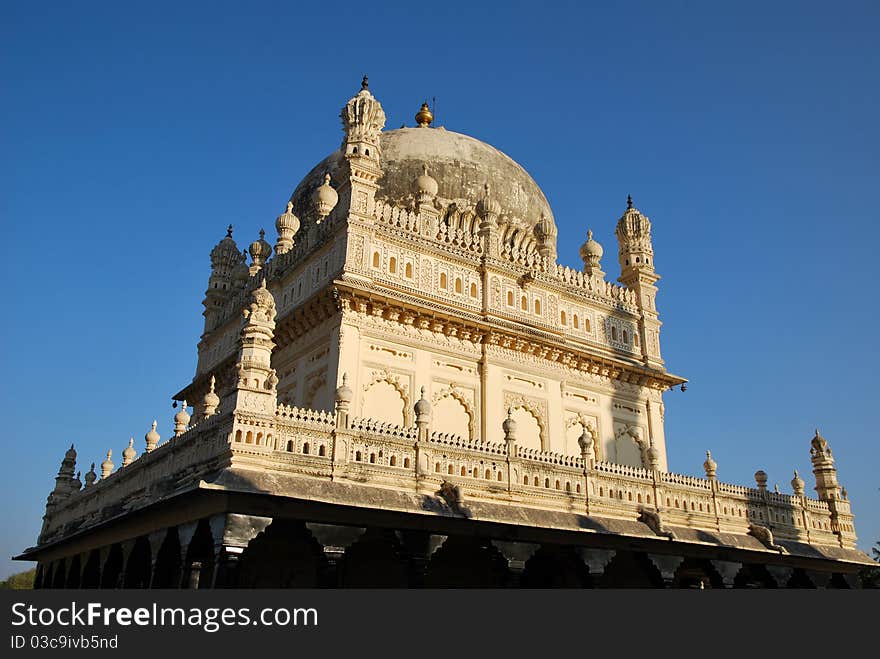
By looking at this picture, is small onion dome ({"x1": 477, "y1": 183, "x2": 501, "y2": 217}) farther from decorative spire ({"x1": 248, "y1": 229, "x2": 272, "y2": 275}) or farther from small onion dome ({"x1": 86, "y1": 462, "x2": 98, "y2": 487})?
small onion dome ({"x1": 86, "y1": 462, "x2": 98, "y2": 487})

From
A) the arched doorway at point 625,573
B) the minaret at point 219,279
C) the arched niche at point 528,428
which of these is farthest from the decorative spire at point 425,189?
the arched doorway at point 625,573

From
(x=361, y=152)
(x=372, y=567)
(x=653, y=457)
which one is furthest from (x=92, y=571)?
(x=653, y=457)

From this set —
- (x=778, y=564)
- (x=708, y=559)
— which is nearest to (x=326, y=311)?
(x=708, y=559)

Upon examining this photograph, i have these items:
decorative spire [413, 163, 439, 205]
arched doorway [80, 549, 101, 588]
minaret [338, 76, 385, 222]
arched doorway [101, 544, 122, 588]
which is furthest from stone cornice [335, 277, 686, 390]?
arched doorway [80, 549, 101, 588]

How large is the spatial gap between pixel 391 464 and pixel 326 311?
5111 millimetres

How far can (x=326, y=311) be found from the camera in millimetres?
16891

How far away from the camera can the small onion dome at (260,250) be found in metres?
22.6

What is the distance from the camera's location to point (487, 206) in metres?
20.3

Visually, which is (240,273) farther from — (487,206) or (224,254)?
(487,206)

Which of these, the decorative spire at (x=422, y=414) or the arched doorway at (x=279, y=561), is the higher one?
the decorative spire at (x=422, y=414)

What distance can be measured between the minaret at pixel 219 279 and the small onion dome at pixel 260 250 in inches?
Answer: 78.8

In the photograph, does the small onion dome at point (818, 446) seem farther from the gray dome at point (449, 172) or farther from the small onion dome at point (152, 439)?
the small onion dome at point (152, 439)

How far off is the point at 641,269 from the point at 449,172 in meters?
6.12
